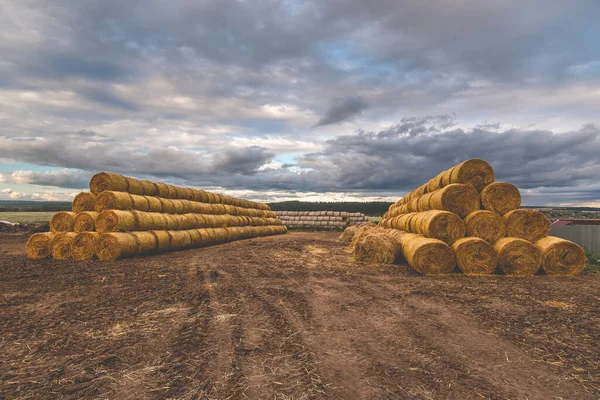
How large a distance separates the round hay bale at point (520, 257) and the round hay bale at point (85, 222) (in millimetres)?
14448

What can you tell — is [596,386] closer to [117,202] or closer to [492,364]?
[492,364]

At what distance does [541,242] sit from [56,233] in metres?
17.3

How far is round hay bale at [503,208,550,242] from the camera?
10.8m

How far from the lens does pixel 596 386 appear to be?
151 inches

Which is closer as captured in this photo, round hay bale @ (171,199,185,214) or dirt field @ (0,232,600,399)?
dirt field @ (0,232,600,399)

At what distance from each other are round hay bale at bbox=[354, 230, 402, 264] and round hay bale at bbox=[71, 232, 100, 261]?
9868mm

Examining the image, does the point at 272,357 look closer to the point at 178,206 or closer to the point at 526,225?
the point at 526,225

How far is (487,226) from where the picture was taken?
10875mm

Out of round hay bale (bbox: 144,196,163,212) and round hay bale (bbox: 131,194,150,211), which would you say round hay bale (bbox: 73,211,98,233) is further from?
round hay bale (bbox: 144,196,163,212)

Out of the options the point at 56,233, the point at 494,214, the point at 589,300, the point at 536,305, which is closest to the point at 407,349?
the point at 536,305

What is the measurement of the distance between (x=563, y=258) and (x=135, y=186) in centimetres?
1654

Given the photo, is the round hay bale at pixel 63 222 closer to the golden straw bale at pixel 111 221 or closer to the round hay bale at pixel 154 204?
the golden straw bale at pixel 111 221

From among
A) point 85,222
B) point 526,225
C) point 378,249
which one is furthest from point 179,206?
point 526,225

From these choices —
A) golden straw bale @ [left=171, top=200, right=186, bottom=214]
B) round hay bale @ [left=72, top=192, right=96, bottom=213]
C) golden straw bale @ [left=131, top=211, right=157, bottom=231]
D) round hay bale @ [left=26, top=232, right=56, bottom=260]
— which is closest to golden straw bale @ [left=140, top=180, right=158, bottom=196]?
golden straw bale @ [left=171, top=200, right=186, bottom=214]
